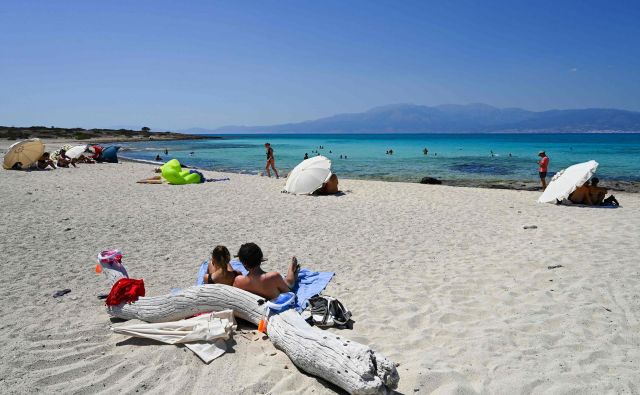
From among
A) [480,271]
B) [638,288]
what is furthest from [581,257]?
[480,271]

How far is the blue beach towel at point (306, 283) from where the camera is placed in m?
5.34

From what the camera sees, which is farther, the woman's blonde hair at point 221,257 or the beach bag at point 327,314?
the woman's blonde hair at point 221,257

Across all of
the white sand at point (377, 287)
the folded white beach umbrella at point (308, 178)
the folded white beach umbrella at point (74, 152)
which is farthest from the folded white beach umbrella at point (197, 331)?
the folded white beach umbrella at point (74, 152)

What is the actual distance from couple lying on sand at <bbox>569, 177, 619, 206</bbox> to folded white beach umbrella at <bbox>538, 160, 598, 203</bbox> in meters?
0.27

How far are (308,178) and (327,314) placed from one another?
10.2 m

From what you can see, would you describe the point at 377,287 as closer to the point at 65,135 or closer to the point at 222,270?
the point at 222,270

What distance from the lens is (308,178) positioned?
14695 millimetres

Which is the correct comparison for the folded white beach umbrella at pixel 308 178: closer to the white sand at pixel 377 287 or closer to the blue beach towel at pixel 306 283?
the white sand at pixel 377 287

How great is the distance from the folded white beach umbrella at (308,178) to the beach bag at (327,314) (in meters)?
9.70

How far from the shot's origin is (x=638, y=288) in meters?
5.55

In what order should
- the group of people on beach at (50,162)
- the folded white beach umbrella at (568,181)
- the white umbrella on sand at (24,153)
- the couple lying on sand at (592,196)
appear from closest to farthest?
1. the folded white beach umbrella at (568,181)
2. the couple lying on sand at (592,196)
3. the white umbrella on sand at (24,153)
4. the group of people on beach at (50,162)

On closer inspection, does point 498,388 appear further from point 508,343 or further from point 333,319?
point 333,319

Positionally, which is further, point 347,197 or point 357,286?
point 347,197

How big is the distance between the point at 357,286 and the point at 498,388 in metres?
2.77
